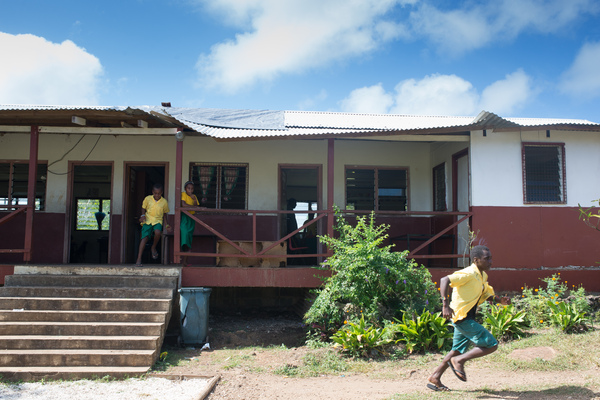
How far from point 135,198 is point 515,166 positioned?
7436mm

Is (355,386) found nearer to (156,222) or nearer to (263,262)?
(263,262)

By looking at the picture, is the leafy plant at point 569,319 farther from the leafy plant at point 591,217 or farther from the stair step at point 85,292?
the stair step at point 85,292

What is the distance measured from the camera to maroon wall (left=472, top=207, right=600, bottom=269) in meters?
8.66

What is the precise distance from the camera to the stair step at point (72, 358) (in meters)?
5.90

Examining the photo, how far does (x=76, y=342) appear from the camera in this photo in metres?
6.20

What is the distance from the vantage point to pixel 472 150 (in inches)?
347

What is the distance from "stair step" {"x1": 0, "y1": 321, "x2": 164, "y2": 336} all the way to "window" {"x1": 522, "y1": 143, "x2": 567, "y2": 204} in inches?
257

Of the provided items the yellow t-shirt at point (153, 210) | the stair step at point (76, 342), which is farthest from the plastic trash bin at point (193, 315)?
the yellow t-shirt at point (153, 210)

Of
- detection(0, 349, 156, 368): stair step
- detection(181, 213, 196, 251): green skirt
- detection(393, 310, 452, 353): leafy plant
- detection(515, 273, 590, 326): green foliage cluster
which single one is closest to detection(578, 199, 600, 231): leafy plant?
detection(515, 273, 590, 326): green foliage cluster

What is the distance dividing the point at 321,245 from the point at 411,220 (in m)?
1.95

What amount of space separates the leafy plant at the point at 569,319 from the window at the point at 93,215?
10696mm

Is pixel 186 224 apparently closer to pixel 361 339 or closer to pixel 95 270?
pixel 95 270

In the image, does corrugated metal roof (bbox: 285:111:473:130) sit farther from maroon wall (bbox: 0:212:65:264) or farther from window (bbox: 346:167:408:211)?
maroon wall (bbox: 0:212:65:264)

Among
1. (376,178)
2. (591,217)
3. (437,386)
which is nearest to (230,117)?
(376,178)
